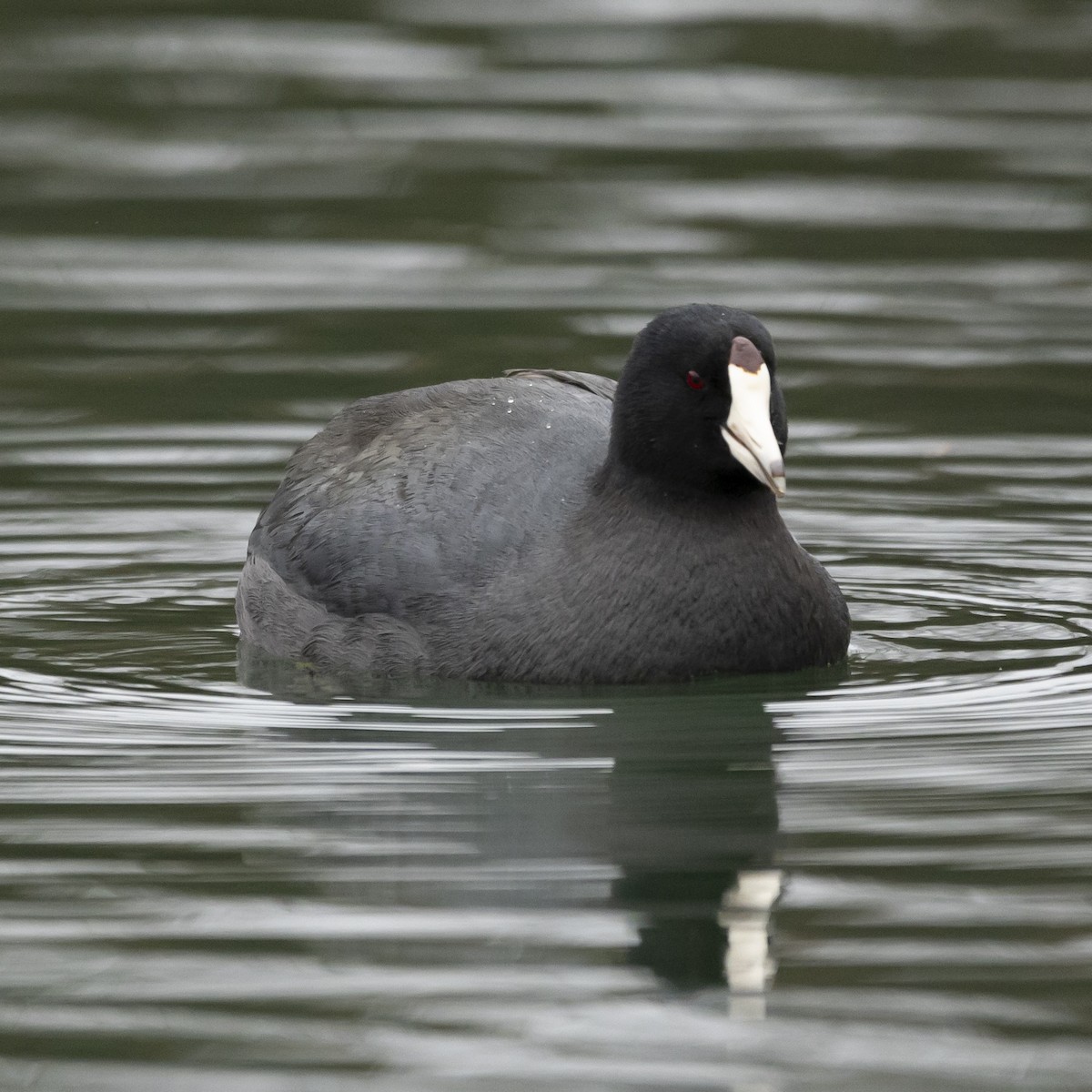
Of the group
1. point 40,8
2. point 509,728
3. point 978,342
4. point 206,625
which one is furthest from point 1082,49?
point 509,728

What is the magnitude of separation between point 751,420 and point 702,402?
184mm

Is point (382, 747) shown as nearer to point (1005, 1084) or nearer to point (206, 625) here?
point (206, 625)

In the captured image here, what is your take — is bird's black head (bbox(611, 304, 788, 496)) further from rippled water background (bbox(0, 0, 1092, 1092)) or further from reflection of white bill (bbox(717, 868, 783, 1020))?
reflection of white bill (bbox(717, 868, 783, 1020))

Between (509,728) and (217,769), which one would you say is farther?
(509,728)

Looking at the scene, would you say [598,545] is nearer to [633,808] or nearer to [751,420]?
[751,420]

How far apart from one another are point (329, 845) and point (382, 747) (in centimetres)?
84

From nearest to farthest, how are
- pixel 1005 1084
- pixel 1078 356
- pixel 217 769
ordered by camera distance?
1. pixel 1005 1084
2. pixel 217 769
3. pixel 1078 356

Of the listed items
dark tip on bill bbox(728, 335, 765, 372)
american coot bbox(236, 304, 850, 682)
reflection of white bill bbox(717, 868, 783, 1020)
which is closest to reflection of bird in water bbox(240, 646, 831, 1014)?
reflection of white bill bbox(717, 868, 783, 1020)

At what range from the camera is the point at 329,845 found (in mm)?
5113

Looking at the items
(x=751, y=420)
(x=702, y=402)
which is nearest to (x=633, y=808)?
(x=751, y=420)

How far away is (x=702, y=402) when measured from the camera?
21.0ft

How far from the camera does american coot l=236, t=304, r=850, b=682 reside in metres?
6.43

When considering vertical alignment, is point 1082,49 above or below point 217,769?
above

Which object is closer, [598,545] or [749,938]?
[749,938]
